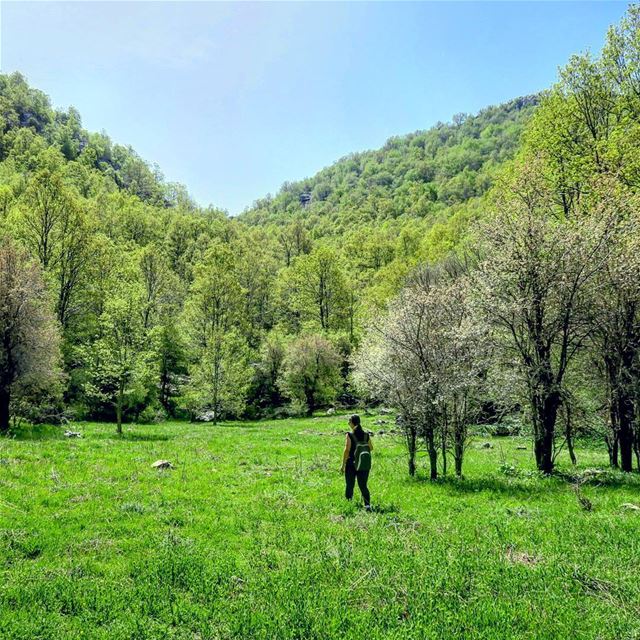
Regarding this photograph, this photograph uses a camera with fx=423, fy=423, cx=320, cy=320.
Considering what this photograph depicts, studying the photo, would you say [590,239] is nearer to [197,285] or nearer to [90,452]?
[90,452]

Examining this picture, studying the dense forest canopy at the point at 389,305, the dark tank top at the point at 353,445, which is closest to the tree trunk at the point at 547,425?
the dense forest canopy at the point at 389,305

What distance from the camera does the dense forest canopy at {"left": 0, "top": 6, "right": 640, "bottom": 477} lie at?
15023mm

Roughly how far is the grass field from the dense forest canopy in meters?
3.85

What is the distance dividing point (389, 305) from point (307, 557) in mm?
10801

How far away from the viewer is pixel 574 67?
88.8 ft

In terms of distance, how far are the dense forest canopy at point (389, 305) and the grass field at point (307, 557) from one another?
3849 mm

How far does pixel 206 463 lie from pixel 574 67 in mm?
31844

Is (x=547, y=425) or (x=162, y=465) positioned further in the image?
(x=162, y=465)

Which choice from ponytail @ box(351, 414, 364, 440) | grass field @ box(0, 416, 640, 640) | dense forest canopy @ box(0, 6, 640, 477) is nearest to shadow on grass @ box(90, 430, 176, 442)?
dense forest canopy @ box(0, 6, 640, 477)

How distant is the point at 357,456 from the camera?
38.0 feet

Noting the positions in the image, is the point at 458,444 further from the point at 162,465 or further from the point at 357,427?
the point at 162,465

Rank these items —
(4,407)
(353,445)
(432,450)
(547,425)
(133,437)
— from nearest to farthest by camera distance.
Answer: (353,445) → (432,450) → (547,425) → (4,407) → (133,437)

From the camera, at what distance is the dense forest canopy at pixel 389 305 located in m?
15.0

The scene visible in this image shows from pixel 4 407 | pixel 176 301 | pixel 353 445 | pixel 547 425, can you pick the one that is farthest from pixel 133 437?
pixel 176 301
